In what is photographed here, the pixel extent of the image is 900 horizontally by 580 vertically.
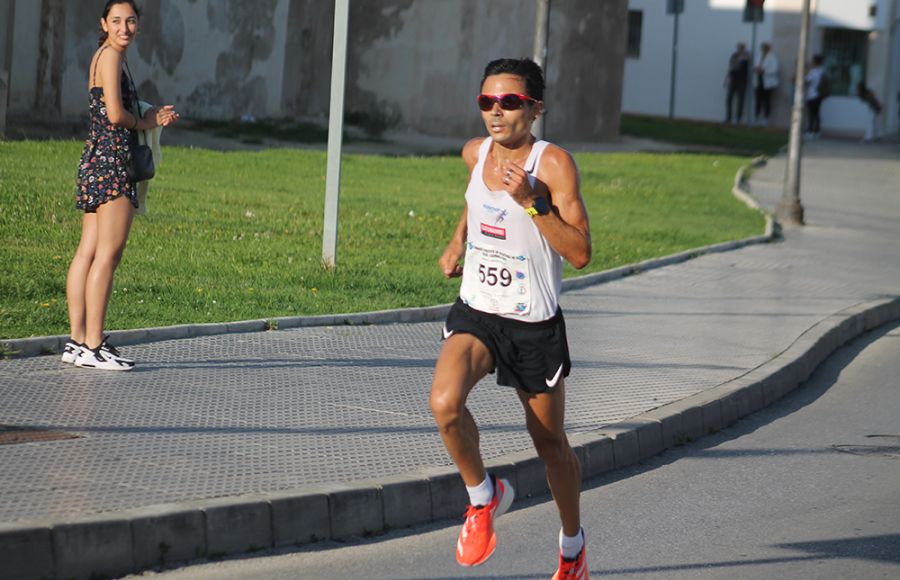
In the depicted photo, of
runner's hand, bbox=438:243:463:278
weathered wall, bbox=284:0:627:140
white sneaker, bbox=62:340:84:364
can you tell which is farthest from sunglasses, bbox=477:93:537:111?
weathered wall, bbox=284:0:627:140

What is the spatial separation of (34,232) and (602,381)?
19.3 feet

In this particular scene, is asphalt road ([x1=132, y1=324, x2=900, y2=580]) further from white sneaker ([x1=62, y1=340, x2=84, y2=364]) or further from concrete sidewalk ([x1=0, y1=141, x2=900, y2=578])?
white sneaker ([x1=62, y1=340, x2=84, y2=364])

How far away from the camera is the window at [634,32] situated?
50750 millimetres

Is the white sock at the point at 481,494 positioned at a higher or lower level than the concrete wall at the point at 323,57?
lower

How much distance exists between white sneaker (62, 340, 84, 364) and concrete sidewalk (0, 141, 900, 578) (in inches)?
2.9

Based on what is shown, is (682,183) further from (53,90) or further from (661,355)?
(661,355)

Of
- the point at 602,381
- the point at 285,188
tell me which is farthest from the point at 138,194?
the point at 285,188

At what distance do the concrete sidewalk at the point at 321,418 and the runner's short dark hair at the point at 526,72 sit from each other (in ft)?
6.00

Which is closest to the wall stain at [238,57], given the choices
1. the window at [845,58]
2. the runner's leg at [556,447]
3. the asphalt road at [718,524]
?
the asphalt road at [718,524]

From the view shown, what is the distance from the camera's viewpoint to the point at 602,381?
32.2 ft

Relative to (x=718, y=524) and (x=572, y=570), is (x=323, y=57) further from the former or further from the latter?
(x=572, y=570)

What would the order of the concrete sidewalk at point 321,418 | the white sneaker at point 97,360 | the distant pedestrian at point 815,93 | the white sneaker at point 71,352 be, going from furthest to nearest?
the distant pedestrian at point 815,93, the white sneaker at point 71,352, the white sneaker at point 97,360, the concrete sidewalk at point 321,418

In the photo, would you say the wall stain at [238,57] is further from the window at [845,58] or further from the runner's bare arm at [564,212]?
the window at [845,58]

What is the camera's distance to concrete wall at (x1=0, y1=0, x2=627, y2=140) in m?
22.4
